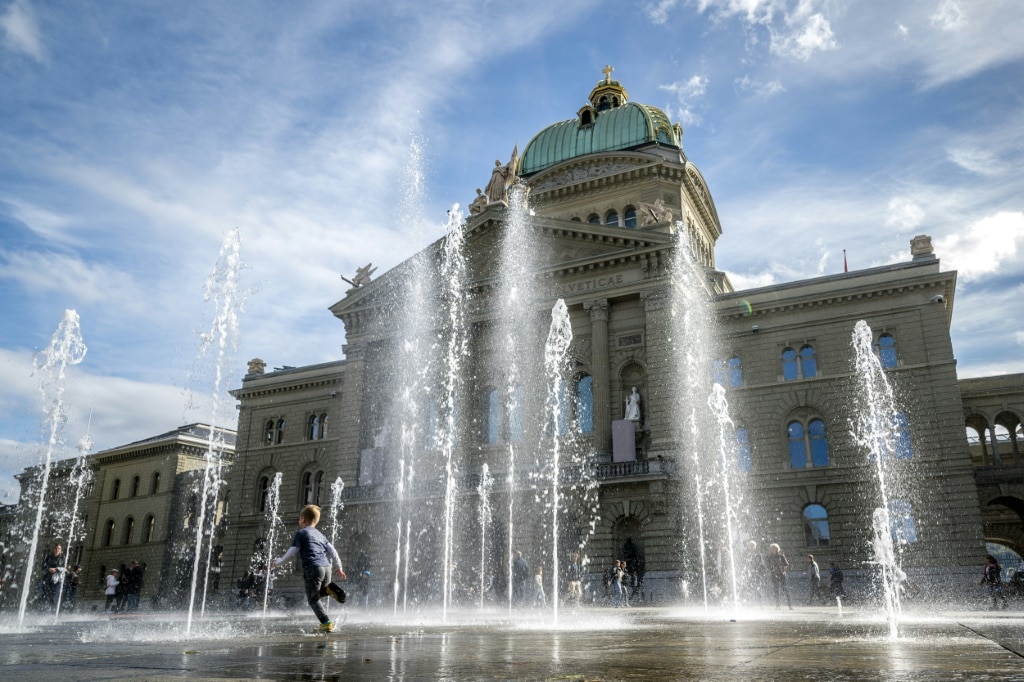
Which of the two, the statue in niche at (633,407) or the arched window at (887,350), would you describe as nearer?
the arched window at (887,350)

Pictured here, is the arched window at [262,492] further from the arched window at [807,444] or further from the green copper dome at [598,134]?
the arched window at [807,444]

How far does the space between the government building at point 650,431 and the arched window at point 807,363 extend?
0.09 meters

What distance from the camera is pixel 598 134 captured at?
47.6 metres

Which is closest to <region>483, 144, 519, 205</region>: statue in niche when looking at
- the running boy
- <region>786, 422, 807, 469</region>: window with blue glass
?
<region>786, 422, 807, 469</region>: window with blue glass

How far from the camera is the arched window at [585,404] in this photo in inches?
1300

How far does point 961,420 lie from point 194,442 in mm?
47262

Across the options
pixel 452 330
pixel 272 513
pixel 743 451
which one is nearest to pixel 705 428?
pixel 743 451

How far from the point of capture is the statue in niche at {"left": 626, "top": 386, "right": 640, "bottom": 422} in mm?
31922

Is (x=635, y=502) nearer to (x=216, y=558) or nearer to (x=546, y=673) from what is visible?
(x=546, y=673)

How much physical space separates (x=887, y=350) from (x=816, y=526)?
7.82 m

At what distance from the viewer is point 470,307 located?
121ft

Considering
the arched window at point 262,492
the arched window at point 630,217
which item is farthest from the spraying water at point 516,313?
the arched window at point 262,492

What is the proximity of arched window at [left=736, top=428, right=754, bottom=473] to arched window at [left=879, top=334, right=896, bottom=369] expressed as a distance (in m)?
6.16

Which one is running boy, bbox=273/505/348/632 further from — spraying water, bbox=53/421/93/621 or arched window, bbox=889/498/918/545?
spraying water, bbox=53/421/93/621
